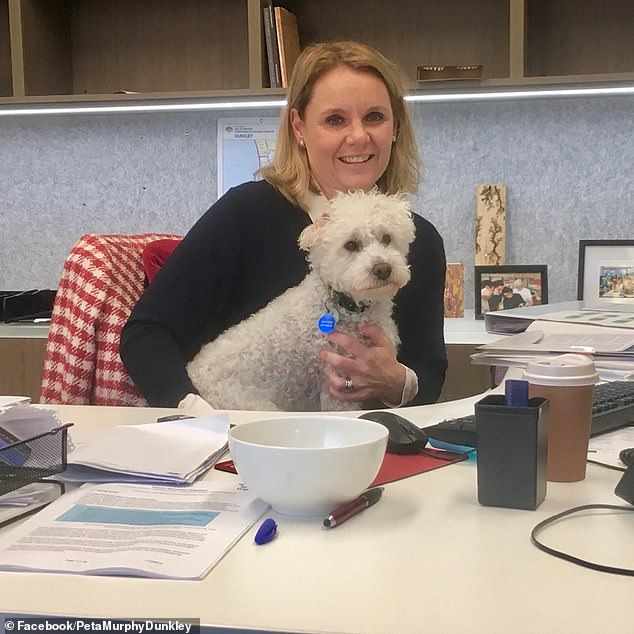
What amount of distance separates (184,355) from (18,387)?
0.66 metres

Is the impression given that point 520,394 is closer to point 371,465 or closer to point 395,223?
point 371,465

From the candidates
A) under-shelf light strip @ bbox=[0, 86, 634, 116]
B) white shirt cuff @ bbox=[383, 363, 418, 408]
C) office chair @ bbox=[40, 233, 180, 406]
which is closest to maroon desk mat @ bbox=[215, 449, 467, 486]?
white shirt cuff @ bbox=[383, 363, 418, 408]

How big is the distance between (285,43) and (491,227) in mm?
734

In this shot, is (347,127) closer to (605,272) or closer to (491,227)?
Answer: (491,227)

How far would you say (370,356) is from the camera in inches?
50.4

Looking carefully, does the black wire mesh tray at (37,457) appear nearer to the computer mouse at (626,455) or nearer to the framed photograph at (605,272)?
the computer mouse at (626,455)

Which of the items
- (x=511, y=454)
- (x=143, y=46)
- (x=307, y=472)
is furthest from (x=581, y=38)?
(x=307, y=472)

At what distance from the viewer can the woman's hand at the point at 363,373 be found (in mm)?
1270

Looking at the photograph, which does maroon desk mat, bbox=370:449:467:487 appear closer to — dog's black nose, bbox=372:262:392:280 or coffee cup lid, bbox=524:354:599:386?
coffee cup lid, bbox=524:354:599:386

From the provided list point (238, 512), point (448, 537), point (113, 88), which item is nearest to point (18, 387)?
point (113, 88)

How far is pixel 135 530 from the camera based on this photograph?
56 centimetres

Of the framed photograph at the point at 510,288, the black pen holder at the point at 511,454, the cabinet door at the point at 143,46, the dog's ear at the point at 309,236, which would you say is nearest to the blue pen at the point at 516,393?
the black pen holder at the point at 511,454

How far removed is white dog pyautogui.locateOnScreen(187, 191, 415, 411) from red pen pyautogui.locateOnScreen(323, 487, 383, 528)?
68 centimetres

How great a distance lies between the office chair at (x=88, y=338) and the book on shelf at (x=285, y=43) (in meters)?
0.77
